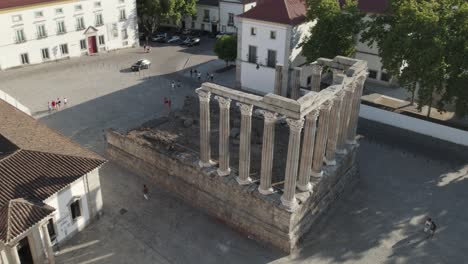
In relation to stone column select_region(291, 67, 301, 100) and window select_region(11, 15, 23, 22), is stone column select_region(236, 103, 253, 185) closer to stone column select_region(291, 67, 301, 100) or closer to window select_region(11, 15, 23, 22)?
stone column select_region(291, 67, 301, 100)

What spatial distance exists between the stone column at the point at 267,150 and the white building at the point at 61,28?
44.3 metres

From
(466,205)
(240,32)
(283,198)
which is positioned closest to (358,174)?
(466,205)

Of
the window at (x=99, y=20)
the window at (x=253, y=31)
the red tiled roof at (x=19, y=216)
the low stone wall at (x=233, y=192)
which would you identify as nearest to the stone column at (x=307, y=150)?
the low stone wall at (x=233, y=192)

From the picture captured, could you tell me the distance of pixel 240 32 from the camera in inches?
2042

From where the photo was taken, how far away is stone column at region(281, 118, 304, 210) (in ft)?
85.0

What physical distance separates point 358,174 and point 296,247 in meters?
10.4

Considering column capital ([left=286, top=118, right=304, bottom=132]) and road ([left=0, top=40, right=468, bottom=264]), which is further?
road ([left=0, top=40, right=468, bottom=264])

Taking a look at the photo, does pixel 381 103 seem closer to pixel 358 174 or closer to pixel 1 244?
pixel 358 174

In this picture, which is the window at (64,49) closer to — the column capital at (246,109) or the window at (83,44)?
the window at (83,44)

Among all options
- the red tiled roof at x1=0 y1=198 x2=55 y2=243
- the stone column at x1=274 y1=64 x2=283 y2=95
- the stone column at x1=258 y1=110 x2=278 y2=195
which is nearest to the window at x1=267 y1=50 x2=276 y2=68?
the stone column at x1=274 y1=64 x2=283 y2=95

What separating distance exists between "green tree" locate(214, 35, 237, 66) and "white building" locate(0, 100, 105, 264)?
31002 millimetres

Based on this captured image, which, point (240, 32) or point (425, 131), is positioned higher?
Result: point (240, 32)

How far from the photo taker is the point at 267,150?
28.0 metres

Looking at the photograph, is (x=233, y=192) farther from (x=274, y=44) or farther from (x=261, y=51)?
(x=261, y=51)
